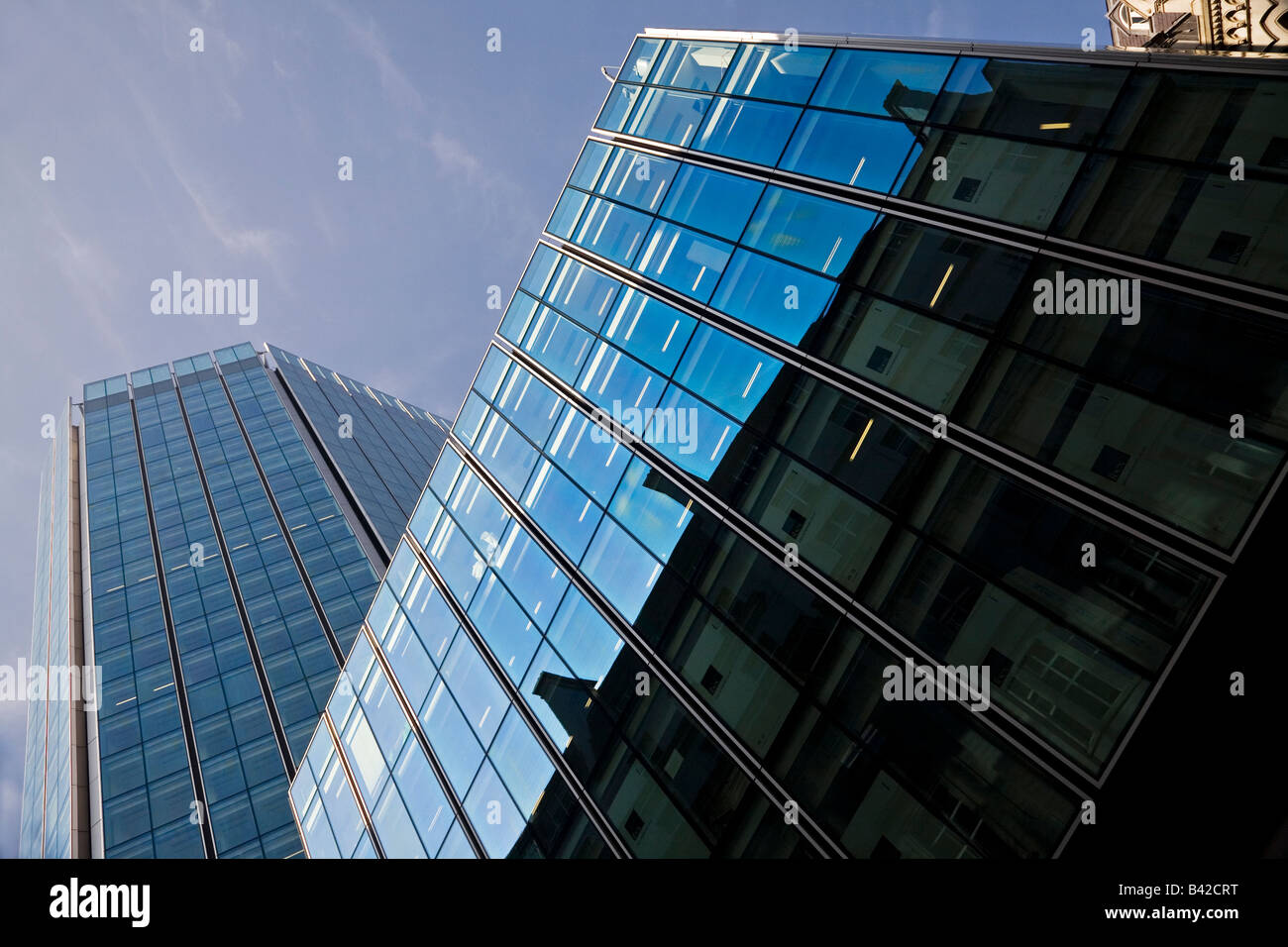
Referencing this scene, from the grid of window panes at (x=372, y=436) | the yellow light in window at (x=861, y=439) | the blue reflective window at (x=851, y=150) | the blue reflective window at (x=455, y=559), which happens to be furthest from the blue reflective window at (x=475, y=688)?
the grid of window panes at (x=372, y=436)

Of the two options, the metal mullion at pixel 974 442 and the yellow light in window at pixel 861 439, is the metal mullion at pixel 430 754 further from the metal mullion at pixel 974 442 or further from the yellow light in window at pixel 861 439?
the metal mullion at pixel 974 442

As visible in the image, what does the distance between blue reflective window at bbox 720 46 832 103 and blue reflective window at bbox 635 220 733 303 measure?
13.5 ft

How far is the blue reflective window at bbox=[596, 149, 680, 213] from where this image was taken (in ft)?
76.4

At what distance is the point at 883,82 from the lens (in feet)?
54.4

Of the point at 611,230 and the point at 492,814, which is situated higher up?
the point at 611,230

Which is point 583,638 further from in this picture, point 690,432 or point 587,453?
point 690,432

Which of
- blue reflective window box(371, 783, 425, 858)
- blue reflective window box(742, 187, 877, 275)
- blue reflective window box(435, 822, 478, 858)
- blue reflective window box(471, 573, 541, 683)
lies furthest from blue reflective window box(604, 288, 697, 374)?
blue reflective window box(371, 783, 425, 858)

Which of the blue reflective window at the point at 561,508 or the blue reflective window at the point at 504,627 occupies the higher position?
the blue reflective window at the point at 561,508

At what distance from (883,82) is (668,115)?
9.34 metres

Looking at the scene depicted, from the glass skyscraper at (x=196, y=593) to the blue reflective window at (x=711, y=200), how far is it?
3957 centimetres

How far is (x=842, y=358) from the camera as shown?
15.2 meters

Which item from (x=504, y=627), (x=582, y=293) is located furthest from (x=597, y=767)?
(x=582, y=293)

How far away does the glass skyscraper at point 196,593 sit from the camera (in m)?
44.2

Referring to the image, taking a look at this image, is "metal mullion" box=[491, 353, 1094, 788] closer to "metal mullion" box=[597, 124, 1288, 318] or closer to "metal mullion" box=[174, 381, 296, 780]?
"metal mullion" box=[597, 124, 1288, 318]
